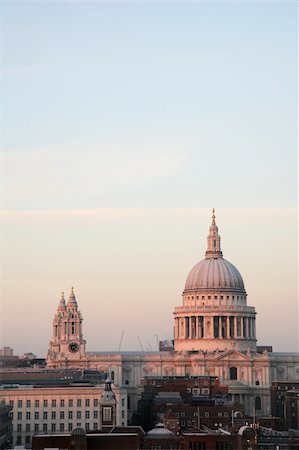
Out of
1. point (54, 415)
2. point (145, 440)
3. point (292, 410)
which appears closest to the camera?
point (145, 440)

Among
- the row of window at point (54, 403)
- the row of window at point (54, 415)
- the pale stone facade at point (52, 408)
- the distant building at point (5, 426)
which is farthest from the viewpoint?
the row of window at point (54, 403)

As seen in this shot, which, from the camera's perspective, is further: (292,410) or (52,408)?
(292,410)

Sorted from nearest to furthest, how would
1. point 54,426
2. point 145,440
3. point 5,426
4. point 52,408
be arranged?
point 145,440
point 5,426
point 54,426
point 52,408

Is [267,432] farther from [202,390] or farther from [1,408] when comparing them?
[202,390]

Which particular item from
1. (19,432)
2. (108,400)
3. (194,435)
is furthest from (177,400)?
(194,435)

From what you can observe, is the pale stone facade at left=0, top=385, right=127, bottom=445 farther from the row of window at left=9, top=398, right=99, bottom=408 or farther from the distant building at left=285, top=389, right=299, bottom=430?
the distant building at left=285, top=389, right=299, bottom=430

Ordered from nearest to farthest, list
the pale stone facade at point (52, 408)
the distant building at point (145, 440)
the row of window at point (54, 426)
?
the distant building at point (145, 440) → the row of window at point (54, 426) → the pale stone facade at point (52, 408)

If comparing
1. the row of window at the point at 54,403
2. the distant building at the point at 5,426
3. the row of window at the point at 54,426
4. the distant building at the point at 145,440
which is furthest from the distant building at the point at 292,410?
the distant building at the point at 145,440

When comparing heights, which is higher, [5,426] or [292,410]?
[292,410]

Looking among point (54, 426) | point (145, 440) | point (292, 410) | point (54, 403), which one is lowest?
point (145, 440)

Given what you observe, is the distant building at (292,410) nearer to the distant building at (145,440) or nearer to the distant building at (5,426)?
the distant building at (5,426)

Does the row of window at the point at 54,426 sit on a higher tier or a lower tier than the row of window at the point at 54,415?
lower

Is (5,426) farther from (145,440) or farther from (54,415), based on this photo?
(145,440)

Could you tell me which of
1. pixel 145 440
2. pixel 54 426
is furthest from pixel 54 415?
pixel 145 440
